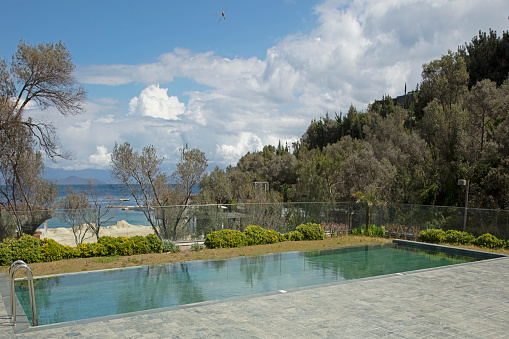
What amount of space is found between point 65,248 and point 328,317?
33.7ft

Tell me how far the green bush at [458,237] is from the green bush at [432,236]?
0.20 m

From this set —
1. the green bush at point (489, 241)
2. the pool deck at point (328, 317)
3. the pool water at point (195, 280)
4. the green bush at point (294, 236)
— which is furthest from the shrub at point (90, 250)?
the green bush at point (489, 241)

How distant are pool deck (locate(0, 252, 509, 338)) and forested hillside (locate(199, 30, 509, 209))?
498 inches

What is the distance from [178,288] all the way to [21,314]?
3825mm

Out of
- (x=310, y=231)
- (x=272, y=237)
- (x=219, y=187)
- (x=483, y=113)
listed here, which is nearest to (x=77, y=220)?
(x=272, y=237)

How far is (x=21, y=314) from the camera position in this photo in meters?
6.82

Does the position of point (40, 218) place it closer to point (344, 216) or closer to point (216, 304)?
point (216, 304)

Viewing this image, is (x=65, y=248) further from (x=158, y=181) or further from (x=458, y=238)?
(x=458, y=238)

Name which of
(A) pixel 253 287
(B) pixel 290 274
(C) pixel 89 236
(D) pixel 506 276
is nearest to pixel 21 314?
(A) pixel 253 287

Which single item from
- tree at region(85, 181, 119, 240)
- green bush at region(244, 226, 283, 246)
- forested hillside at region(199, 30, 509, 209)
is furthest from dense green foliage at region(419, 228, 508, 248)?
tree at region(85, 181, 119, 240)

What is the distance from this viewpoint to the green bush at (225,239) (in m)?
16.1

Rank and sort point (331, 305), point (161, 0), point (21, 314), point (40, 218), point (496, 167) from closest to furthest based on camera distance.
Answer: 1. point (21, 314)
2. point (331, 305)
3. point (40, 218)
4. point (161, 0)
5. point (496, 167)

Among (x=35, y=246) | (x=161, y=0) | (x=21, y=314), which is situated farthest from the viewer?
(x=161, y=0)

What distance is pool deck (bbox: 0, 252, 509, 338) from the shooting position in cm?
607
